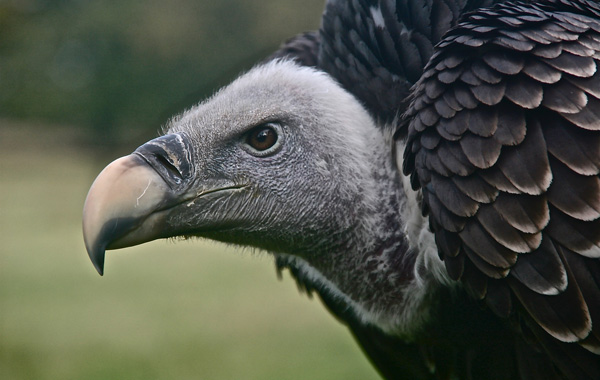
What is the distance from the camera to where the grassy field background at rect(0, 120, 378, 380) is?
5.50m

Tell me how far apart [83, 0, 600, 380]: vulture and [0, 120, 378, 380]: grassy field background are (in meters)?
1.79

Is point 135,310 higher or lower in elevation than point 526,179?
lower

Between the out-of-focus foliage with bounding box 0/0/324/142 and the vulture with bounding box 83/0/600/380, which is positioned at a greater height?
the out-of-focus foliage with bounding box 0/0/324/142

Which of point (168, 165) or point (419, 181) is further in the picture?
point (168, 165)

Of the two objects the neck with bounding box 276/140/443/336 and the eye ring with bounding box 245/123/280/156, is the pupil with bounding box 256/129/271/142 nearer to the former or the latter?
the eye ring with bounding box 245/123/280/156

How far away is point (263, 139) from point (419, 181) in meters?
0.61

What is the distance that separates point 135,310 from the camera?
6926 millimetres

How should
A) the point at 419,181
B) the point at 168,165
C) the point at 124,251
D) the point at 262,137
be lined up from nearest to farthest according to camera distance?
the point at 419,181
the point at 168,165
the point at 262,137
the point at 124,251

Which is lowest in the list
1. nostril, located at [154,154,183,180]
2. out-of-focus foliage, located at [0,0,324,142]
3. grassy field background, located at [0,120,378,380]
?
grassy field background, located at [0,120,378,380]

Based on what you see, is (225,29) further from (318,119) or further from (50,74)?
(318,119)

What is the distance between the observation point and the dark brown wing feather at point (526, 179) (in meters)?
1.89

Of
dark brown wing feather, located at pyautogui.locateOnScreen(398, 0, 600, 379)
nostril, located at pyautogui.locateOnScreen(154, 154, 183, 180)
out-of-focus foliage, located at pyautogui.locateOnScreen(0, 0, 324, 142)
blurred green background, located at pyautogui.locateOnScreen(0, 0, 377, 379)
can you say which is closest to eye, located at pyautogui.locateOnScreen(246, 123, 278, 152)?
nostril, located at pyautogui.locateOnScreen(154, 154, 183, 180)

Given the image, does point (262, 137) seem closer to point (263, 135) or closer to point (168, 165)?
point (263, 135)

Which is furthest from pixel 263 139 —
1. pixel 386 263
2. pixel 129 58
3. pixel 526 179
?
pixel 129 58
